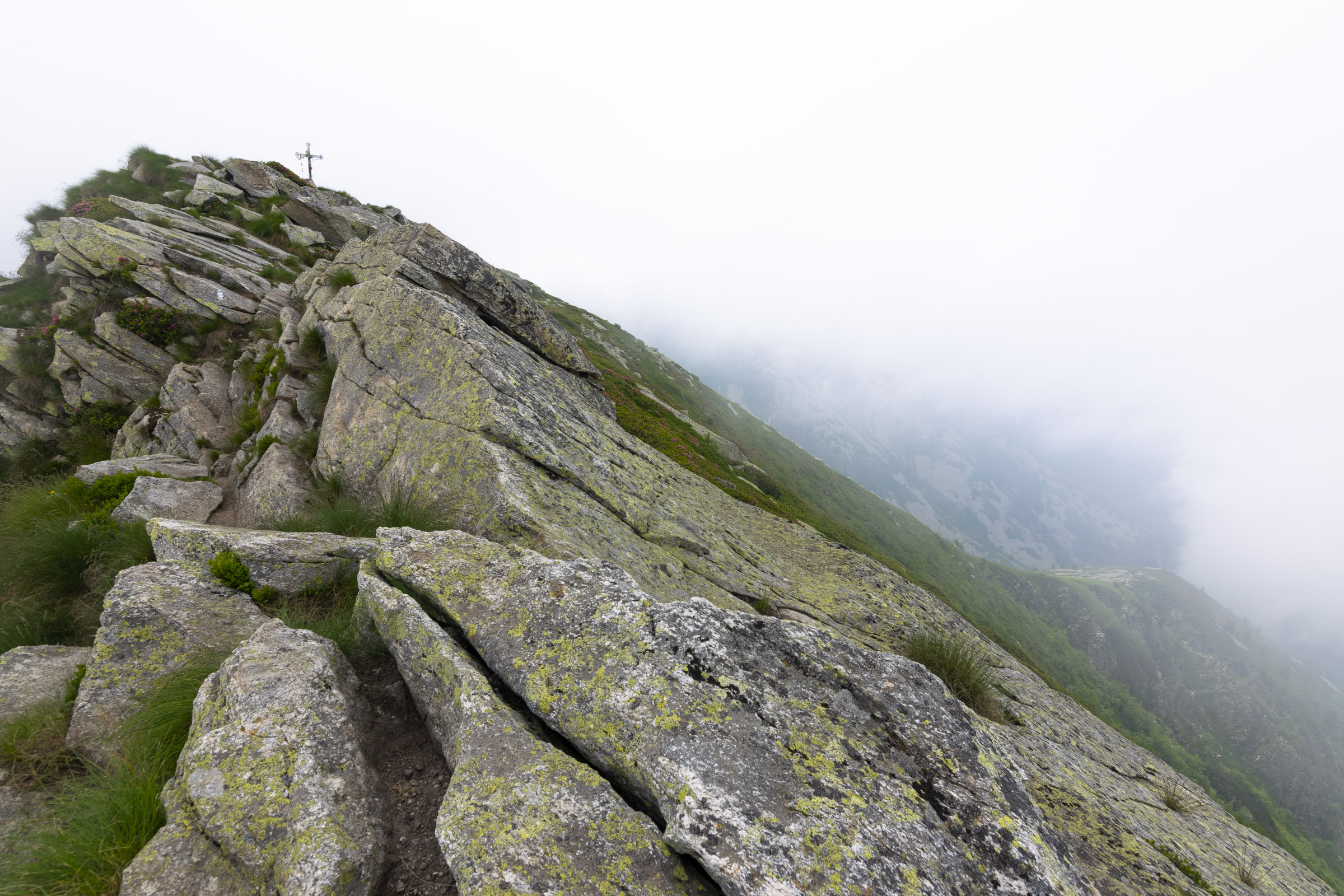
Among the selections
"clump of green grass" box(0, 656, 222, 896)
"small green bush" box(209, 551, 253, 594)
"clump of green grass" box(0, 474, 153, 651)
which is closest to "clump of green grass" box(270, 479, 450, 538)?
"small green bush" box(209, 551, 253, 594)

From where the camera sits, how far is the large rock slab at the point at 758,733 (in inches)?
173

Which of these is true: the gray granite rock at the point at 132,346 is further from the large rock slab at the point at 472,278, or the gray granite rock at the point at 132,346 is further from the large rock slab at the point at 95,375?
the large rock slab at the point at 472,278

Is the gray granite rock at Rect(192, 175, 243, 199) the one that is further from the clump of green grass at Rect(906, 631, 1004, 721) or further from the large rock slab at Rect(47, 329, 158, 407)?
the clump of green grass at Rect(906, 631, 1004, 721)

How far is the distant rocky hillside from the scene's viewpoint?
170 inches

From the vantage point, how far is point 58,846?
4004 millimetres

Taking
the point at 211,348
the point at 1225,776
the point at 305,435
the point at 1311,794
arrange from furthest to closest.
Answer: the point at 1311,794 < the point at 1225,776 < the point at 211,348 < the point at 305,435

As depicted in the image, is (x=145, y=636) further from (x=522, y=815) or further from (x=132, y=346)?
(x=132, y=346)

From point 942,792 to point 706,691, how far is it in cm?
280

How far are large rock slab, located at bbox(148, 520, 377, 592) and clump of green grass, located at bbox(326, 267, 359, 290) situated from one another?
12.6 metres

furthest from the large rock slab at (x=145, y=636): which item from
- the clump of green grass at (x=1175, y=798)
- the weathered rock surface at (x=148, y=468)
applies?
the clump of green grass at (x=1175, y=798)

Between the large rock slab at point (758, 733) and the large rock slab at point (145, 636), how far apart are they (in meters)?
2.30

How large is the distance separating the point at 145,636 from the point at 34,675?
4.88ft

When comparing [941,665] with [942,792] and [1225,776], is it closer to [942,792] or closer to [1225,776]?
[942,792]

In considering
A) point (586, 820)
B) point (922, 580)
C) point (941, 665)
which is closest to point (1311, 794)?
point (922, 580)
